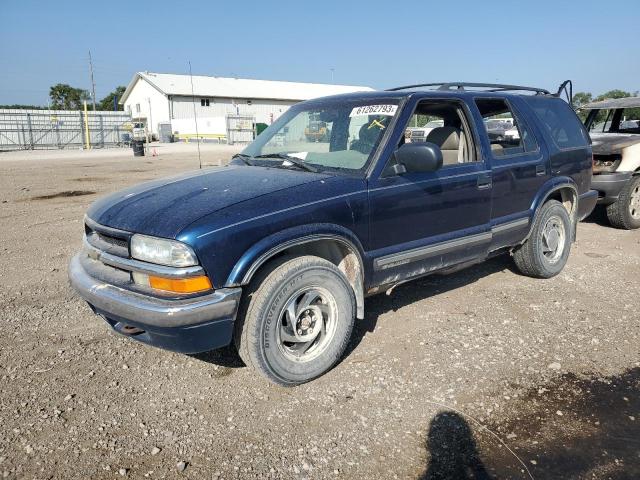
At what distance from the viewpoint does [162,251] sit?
109 inches

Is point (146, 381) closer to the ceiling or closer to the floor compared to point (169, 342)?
closer to the floor

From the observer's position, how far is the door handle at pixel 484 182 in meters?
4.14

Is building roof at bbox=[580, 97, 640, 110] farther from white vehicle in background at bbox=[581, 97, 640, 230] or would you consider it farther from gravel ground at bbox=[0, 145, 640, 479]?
gravel ground at bbox=[0, 145, 640, 479]

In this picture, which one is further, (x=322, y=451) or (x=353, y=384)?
(x=353, y=384)

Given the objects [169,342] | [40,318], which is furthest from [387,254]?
[40,318]

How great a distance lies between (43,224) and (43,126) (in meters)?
30.5

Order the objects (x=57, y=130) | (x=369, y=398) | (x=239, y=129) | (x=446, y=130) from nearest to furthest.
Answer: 1. (x=369, y=398)
2. (x=446, y=130)
3. (x=57, y=130)
4. (x=239, y=129)

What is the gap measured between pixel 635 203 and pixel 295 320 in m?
6.68

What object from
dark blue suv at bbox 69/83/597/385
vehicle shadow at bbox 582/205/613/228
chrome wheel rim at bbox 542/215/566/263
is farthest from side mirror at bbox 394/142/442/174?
vehicle shadow at bbox 582/205/613/228

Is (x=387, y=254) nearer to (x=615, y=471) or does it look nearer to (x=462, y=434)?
(x=462, y=434)

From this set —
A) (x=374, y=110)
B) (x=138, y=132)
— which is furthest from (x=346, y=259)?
→ (x=138, y=132)

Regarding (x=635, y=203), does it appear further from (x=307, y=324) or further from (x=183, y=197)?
(x=183, y=197)

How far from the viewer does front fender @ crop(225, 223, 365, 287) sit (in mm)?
2801

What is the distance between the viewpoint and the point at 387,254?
→ 3.58 m
